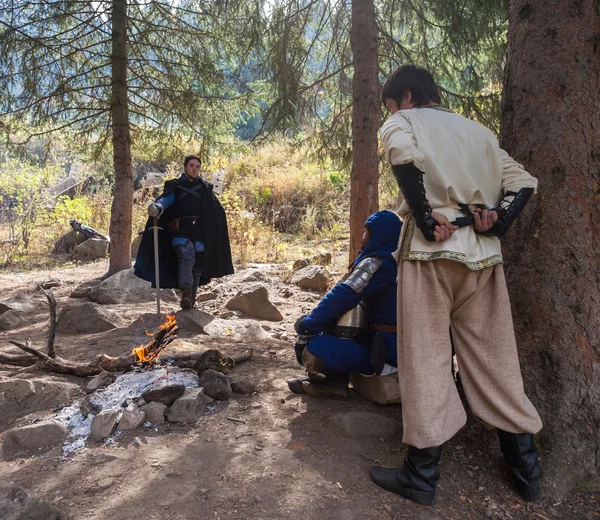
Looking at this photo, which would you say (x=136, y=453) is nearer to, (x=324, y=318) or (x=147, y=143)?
(x=324, y=318)

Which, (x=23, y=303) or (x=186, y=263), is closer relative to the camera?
(x=186, y=263)

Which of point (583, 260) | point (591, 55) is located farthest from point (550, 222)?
point (591, 55)

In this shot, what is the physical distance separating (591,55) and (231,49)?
7.20 m

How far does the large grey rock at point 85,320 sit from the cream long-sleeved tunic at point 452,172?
160 inches

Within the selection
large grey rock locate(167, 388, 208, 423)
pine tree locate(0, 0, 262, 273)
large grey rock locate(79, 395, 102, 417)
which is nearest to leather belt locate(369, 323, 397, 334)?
large grey rock locate(167, 388, 208, 423)

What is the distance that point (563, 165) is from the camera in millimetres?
2502

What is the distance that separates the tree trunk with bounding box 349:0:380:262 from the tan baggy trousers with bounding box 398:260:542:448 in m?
4.04

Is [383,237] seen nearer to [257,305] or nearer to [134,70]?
[257,305]

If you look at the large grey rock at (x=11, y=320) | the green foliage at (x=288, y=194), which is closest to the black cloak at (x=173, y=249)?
the large grey rock at (x=11, y=320)

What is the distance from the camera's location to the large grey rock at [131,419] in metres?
2.89

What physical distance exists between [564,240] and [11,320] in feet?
18.4

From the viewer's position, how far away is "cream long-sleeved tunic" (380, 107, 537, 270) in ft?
7.16

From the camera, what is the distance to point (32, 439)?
9.06ft

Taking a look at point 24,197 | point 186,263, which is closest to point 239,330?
point 186,263
